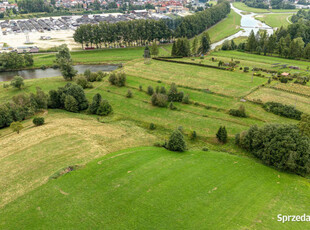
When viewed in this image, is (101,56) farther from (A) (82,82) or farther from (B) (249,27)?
(B) (249,27)

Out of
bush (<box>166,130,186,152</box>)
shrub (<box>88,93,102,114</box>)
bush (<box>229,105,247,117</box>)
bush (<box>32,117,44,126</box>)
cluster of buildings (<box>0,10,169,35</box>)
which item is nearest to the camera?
bush (<box>166,130,186,152</box>)

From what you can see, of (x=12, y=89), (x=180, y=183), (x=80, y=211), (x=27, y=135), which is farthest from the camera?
(x=12, y=89)

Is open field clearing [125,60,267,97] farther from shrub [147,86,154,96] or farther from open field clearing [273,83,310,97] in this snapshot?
shrub [147,86,154,96]

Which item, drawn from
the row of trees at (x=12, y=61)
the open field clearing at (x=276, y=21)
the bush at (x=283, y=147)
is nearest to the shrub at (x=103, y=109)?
the bush at (x=283, y=147)

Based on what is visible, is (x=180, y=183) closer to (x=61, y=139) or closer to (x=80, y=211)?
(x=80, y=211)

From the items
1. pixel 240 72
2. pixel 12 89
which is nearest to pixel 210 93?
pixel 240 72

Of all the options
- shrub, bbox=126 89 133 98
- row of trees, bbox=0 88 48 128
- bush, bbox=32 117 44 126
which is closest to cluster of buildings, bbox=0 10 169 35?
shrub, bbox=126 89 133 98
